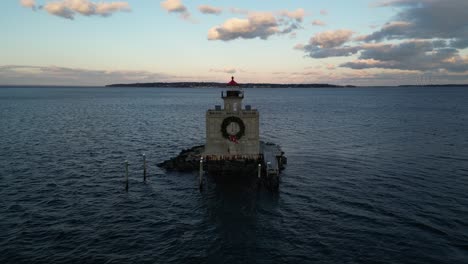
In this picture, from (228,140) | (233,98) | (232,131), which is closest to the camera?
(232,131)

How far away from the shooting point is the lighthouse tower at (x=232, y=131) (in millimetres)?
41219

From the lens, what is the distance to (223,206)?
107ft

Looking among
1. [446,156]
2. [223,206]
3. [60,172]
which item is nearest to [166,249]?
[223,206]

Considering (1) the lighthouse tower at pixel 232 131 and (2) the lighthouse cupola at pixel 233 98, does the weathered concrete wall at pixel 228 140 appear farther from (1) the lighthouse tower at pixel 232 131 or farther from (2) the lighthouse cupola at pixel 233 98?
(2) the lighthouse cupola at pixel 233 98

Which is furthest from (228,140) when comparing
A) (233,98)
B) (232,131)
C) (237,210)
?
(237,210)

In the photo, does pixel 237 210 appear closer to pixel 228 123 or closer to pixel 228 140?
pixel 228 140

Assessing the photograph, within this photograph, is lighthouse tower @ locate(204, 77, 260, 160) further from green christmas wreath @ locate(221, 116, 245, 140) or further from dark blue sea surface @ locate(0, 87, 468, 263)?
dark blue sea surface @ locate(0, 87, 468, 263)

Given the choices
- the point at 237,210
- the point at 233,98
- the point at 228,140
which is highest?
the point at 233,98

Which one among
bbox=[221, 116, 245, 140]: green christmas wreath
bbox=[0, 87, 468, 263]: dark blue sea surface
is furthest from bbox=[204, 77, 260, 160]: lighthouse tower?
bbox=[0, 87, 468, 263]: dark blue sea surface

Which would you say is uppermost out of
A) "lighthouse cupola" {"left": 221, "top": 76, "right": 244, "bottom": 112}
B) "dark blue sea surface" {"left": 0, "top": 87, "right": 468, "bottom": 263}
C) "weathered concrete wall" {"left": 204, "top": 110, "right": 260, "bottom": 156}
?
"lighthouse cupola" {"left": 221, "top": 76, "right": 244, "bottom": 112}

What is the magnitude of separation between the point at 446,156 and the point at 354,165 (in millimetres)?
14392

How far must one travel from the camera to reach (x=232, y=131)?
41.2 metres

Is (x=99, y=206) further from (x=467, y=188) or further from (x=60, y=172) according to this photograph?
(x=467, y=188)

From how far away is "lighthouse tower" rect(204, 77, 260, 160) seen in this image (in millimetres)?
41219
